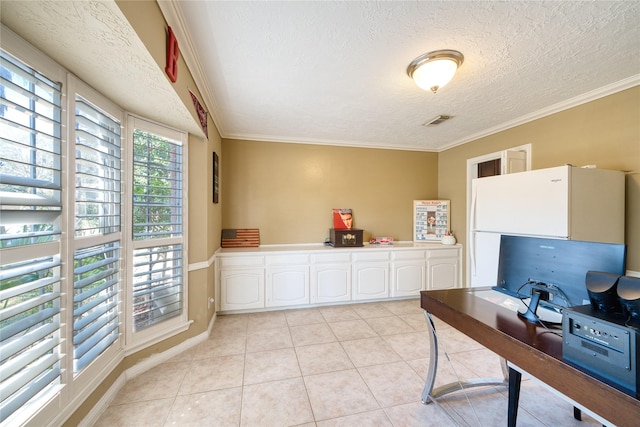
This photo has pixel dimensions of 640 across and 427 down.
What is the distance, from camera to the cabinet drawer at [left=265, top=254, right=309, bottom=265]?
334 cm

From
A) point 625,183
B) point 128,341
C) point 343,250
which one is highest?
point 625,183

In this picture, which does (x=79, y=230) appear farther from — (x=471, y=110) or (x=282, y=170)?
(x=471, y=110)

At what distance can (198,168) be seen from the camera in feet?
8.17

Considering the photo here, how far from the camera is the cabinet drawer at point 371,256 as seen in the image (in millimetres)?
3623

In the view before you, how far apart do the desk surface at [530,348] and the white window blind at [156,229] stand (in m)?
2.24

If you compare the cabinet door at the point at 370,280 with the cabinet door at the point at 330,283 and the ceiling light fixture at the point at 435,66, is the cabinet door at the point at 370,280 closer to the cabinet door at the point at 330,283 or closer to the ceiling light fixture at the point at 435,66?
the cabinet door at the point at 330,283

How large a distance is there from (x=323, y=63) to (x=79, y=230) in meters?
2.00

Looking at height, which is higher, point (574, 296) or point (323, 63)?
point (323, 63)

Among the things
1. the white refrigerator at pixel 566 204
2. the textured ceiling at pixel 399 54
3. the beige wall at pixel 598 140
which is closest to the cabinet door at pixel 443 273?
the white refrigerator at pixel 566 204

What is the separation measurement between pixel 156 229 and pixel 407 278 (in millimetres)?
3375

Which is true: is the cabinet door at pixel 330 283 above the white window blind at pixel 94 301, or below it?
below

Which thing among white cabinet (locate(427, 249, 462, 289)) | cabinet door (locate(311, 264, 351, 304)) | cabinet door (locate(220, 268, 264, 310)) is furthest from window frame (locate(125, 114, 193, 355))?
white cabinet (locate(427, 249, 462, 289))

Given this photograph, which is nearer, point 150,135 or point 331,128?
point 150,135

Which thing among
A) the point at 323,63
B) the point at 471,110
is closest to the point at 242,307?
the point at 323,63
